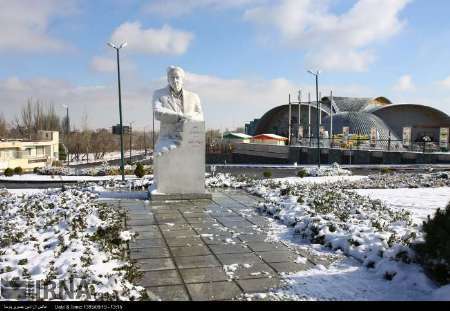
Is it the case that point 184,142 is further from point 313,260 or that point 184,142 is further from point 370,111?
point 370,111

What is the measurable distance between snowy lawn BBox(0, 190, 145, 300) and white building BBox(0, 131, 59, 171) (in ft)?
97.5

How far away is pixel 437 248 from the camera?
4.45 m

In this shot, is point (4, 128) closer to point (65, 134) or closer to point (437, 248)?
point (65, 134)

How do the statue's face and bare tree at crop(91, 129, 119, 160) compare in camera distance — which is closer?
the statue's face

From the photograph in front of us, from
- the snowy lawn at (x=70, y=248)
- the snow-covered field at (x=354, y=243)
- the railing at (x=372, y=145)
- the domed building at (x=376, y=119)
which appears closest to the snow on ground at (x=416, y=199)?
the snow-covered field at (x=354, y=243)

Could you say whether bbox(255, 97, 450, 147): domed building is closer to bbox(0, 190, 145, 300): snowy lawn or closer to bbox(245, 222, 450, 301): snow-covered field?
bbox(0, 190, 145, 300): snowy lawn

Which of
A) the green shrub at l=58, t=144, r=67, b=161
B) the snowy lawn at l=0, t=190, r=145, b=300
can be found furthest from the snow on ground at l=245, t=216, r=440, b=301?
the green shrub at l=58, t=144, r=67, b=161

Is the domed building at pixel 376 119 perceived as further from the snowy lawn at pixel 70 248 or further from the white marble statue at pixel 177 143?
the snowy lawn at pixel 70 248

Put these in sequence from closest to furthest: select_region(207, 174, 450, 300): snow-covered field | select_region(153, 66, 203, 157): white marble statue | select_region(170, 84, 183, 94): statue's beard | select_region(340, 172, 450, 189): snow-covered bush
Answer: select_region(207, 174, 450, 300): snow-covered field → select_region(153, 66, 203, 157): white marble statue → select_region(170, 84, 183, 94): statue's beard → select_region(340, 172, 450, 189): snow-covered bush

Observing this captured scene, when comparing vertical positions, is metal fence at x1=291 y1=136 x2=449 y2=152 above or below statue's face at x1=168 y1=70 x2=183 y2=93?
below

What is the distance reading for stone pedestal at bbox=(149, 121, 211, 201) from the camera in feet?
33.4

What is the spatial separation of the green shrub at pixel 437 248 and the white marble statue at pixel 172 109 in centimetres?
664

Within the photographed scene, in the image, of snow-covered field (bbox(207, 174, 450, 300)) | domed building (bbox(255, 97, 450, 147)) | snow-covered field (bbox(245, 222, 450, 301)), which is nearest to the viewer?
snow-covered field (bbox(245, 222, 450, 301))

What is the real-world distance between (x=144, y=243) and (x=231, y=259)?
5.00ft
